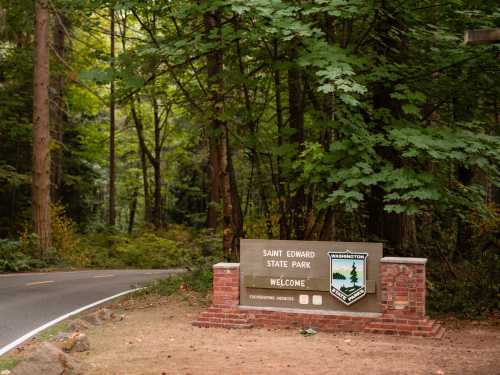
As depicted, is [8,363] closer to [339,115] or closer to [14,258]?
[339,115]

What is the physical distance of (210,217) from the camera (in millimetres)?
29219

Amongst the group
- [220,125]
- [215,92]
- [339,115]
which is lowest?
[339,115]

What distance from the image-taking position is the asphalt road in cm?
1251

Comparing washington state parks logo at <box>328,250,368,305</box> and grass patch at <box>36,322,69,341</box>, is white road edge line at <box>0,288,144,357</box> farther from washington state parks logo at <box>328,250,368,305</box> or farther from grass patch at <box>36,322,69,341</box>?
washington state parks logo at <box>328,250,368,305</box>

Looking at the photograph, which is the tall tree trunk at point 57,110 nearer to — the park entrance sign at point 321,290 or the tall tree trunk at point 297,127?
the tall tree trunk at point 297,127

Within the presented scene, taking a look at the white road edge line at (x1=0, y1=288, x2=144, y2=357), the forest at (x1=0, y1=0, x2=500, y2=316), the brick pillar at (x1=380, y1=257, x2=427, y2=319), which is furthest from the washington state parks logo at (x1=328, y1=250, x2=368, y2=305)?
the white road edge line at (x1=0, y1=288, x2=144, y2=357)

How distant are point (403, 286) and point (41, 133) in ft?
Answer: 54.9

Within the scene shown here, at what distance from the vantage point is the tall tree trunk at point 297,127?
16.1 m

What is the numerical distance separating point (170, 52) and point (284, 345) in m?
6.21

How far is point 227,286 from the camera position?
12.5 metres

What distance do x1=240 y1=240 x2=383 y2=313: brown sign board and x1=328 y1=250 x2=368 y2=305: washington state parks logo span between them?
18mm

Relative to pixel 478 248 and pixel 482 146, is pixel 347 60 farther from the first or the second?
pixel 478 248

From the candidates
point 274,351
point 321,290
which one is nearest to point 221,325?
point 321,290

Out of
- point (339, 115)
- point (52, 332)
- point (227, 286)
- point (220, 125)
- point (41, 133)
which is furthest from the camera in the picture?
point (41, 133)
